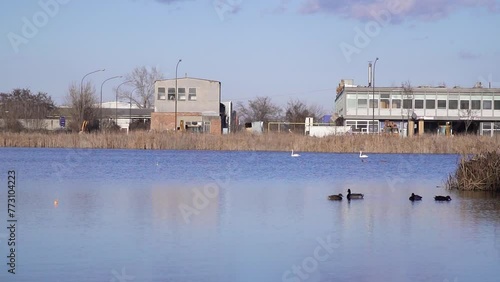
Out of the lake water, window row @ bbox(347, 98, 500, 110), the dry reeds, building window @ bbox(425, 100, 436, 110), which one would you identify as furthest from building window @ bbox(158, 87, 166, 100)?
the dry reeds

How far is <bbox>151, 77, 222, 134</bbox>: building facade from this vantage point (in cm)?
9769

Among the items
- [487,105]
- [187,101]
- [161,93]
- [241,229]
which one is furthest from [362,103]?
[241,229]

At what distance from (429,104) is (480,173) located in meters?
74.5

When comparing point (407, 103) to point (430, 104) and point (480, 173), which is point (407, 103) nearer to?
point (430, 104)

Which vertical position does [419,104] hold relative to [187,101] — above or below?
above

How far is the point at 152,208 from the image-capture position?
27.6 m

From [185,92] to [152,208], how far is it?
238 ft

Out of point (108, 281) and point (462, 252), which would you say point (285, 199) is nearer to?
point (462, 252)

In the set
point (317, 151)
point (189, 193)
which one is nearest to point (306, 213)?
point (189, 193)

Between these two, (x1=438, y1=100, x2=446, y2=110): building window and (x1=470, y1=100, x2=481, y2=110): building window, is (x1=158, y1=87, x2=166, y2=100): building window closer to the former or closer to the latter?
(x1=438, y1=100, x2=446, y2=110): building window

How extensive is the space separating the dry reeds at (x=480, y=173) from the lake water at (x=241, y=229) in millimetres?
910

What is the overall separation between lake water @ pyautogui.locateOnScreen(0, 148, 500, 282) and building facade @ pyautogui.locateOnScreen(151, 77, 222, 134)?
53.0 metres

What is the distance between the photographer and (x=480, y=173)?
34406mm

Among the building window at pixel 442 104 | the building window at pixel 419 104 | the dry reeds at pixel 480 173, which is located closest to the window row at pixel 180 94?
the building window at pixel 419 104
